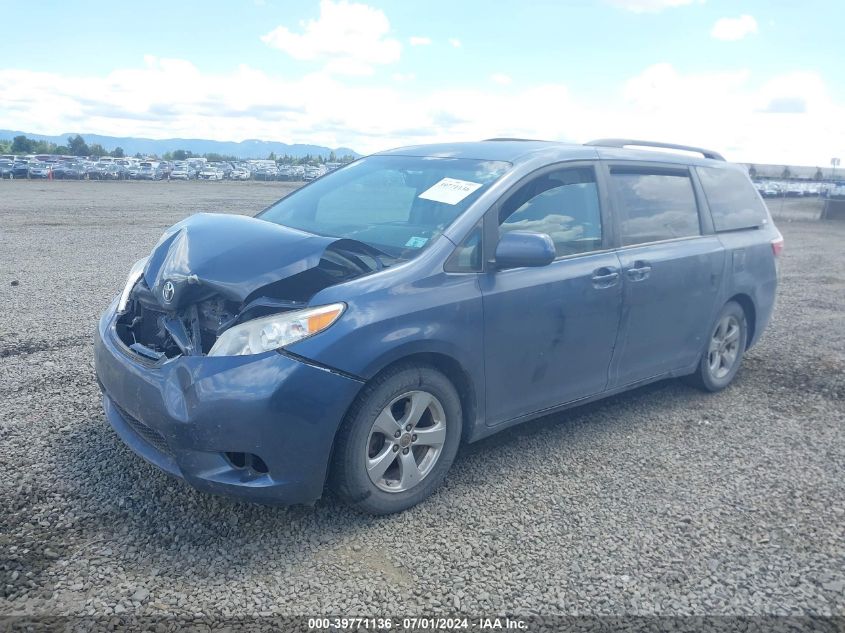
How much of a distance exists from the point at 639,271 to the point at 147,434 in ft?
10.1

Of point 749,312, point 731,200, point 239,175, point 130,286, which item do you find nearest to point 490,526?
point 130,286

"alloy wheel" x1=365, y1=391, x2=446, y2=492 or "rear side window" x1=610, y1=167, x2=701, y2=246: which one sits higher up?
"rear side window" x1=610, y1=167, x2=701, y2=246

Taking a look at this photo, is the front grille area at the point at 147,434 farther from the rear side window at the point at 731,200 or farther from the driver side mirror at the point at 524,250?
the rear side window at the point at 731,200

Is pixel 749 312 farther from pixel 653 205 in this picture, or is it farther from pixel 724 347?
pixel 653 205

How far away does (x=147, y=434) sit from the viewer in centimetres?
340

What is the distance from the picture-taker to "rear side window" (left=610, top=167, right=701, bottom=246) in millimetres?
4621

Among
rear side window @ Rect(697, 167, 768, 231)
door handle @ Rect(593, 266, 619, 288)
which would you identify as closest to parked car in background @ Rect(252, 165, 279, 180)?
rear side window @ Rect(697, 167, 768, 231)

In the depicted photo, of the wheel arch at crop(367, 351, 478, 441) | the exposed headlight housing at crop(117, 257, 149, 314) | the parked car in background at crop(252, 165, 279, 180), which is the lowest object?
the parked car in background at crop(252, 165, 279, 180)

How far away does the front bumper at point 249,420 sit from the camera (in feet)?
9.95

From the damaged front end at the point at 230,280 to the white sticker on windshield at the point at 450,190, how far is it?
1.86 feet

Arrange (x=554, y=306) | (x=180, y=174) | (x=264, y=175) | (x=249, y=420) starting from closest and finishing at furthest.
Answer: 1. (x=249, y=420)
2. (x=554, y=306)
3. (x=180, y=174)
4. (x=264, y=175)

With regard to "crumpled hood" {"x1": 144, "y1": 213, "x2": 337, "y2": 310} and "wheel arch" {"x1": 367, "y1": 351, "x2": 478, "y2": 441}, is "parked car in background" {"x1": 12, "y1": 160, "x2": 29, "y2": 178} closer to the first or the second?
"crumpled hood" {"x1": 144, "y1": 213, "x2": 337, "y2": 310}

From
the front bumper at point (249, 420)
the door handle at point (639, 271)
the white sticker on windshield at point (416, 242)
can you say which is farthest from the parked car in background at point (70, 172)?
the front bumper at point (249, 420)

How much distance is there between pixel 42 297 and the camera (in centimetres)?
807
